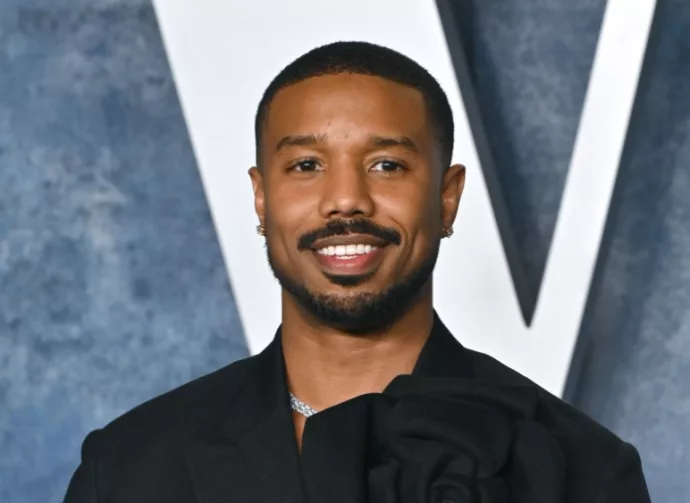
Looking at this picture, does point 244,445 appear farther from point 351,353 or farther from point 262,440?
point 351,353

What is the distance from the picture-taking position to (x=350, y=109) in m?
1.34

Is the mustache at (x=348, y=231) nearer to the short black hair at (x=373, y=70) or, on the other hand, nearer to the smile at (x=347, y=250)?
the smile at (x=347, y=250)

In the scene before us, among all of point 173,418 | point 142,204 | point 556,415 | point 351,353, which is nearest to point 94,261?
point 142,204

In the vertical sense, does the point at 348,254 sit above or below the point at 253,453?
above

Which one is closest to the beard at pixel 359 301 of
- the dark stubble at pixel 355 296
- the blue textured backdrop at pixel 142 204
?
the dark stubble at pixel 355 296

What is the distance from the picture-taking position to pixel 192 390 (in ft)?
4.83

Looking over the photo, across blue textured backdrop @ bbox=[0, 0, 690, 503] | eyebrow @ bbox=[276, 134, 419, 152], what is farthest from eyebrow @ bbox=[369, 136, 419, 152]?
blue textured backdrop @ bbox=[0, 0, 690, 503]

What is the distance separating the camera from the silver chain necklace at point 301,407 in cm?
139

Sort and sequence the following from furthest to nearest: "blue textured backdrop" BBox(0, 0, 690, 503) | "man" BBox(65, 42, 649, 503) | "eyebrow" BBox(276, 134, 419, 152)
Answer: "blue textured backdrop" BBox(0, 0, 690, 503) → "eyebrow" BBox(276, 134, 419, 152) → "man" BBox(65, 42, 649, 503)

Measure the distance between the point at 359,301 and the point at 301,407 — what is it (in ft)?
0.53

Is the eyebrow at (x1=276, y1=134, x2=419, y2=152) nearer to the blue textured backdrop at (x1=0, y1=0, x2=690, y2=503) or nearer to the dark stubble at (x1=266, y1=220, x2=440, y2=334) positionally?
the dark stubble at (x1=266, y1=220, x2=440, y2=334)

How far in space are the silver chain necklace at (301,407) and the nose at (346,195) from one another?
225 mm

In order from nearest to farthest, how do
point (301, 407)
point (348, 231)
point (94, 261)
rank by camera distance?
point (348, 231)
point (301, 407)
point (94, 261)

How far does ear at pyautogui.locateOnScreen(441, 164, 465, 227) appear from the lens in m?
1.42
